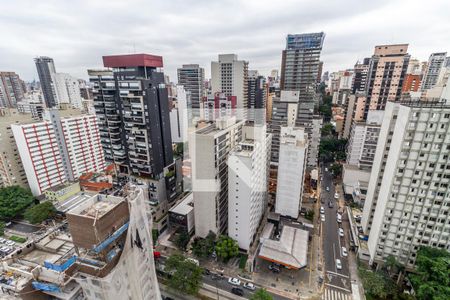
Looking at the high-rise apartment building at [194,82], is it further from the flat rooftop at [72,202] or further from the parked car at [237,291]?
the parked car at [237,291]

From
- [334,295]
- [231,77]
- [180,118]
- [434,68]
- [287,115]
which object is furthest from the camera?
[434,68]

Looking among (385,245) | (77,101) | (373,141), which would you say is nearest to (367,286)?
(385,245)

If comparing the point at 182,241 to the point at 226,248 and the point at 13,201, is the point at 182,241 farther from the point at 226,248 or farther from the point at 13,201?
the point at 13,201

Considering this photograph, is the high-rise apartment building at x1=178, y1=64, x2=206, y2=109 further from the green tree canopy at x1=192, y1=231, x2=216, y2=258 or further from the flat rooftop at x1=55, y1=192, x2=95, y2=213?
the green tree canopy at x1=192, y1=231, x2=216, y2=258

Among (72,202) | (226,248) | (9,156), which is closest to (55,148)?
(9,156)

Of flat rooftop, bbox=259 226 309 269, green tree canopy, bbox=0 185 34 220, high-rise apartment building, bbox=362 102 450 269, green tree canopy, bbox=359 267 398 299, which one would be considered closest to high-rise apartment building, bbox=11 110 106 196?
green tree canopy, bbox=0 185 34 220

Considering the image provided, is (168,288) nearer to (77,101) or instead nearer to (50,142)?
(50,142)
